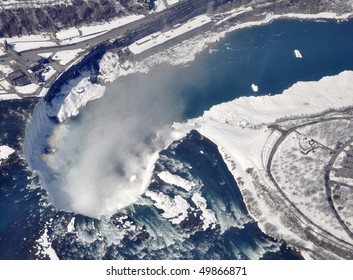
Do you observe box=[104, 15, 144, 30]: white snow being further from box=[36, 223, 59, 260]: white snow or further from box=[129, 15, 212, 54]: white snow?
box=[36, 223, 59, 260]: white snow

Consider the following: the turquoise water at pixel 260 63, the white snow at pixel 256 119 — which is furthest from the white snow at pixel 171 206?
the turquoise water at pixel 260 63

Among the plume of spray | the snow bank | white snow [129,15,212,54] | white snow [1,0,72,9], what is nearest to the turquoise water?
the snow bank

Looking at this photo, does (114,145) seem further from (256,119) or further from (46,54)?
(256,119)

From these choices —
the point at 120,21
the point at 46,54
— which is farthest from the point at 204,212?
the point at 120,21

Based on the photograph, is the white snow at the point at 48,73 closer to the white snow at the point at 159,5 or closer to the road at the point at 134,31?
the road at the point at 134,31

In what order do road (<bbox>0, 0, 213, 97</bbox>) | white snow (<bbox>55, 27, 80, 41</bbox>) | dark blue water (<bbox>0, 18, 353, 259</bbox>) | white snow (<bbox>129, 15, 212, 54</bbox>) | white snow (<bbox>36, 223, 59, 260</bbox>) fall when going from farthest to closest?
white snow (<bbox>129, 15, 212, 54</bbox>)
white snow (<bbox>55, 27, 80, 41</bbox>)
road (<bbox>0, 0, 213, 97</bbox>)
dark blue water (<bbox>0, 18, 353, 259</bbox>)
white snow (<bbox>36, 223, 59, 260</bbox>)
